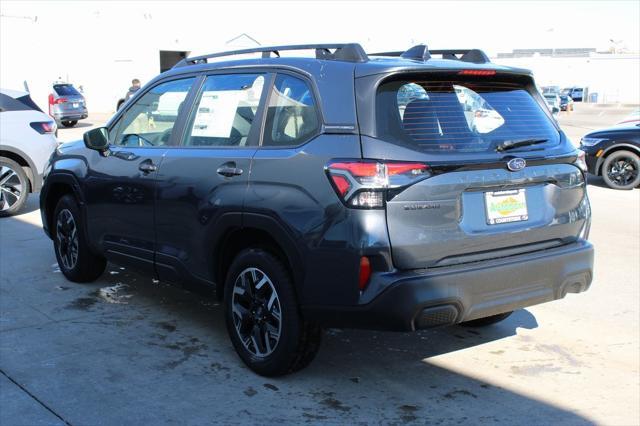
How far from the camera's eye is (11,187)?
9.65 m

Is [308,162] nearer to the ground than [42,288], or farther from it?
farther from it

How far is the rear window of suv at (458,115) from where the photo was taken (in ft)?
12.6

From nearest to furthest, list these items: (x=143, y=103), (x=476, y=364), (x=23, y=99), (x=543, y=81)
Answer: (x=476, y=364)
(x=143, y=103)
(x=23, y=99)
(x=543, y=81)

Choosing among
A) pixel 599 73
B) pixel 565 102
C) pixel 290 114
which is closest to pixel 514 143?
pixel 290 114

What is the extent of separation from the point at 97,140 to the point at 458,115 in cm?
291

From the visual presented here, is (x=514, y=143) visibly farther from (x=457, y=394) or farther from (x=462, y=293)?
(x=457, y=394)

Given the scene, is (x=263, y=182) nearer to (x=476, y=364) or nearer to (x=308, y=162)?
(x=308, y=162)

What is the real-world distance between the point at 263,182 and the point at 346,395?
1.31 m

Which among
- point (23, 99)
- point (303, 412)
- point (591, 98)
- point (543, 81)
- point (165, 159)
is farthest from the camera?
point (543, 81)

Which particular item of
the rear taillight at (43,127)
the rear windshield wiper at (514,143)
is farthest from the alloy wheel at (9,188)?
the rear windshield wiper at (514,143)

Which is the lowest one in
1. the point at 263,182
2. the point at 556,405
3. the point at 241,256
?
the point at 556,405

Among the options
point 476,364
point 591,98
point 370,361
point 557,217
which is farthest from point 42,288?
point 591,98

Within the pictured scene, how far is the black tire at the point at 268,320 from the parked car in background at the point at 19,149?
246 inches

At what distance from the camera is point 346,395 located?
412 cm
